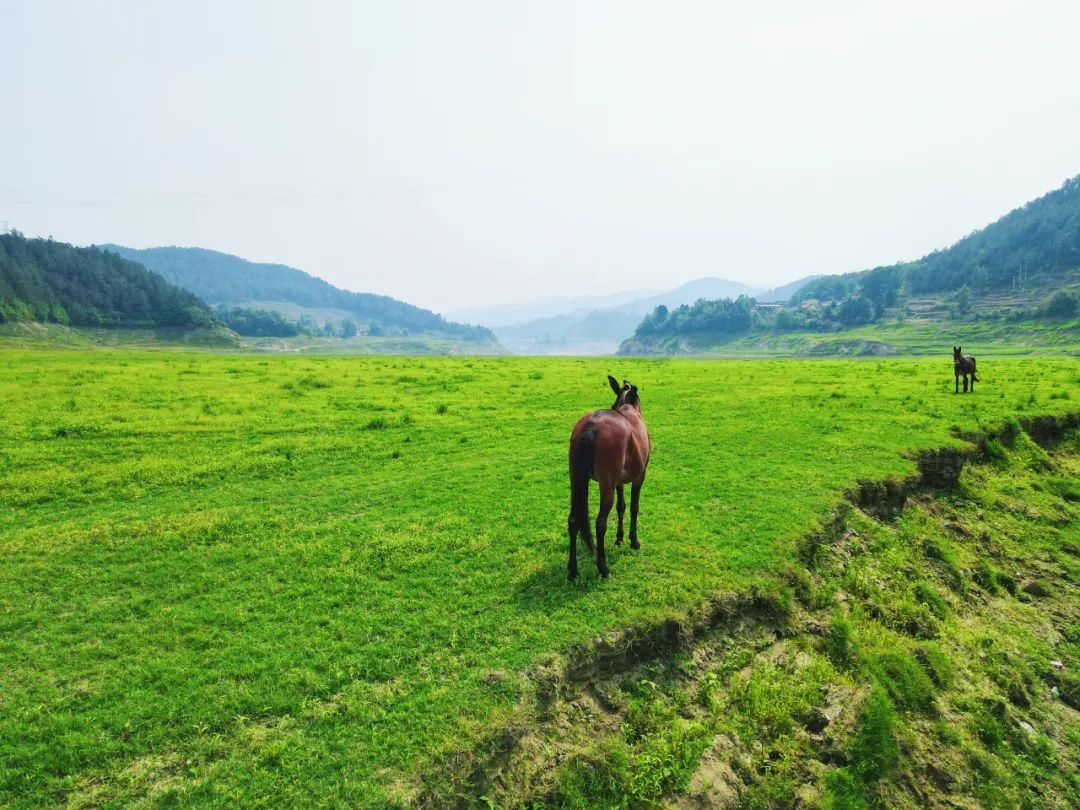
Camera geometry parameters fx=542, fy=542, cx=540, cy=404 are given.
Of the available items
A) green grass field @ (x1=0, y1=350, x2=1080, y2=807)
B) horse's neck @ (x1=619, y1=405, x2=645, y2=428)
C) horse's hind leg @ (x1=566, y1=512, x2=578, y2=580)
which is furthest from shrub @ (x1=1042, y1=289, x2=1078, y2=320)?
horse's hind leg @ (x1=566, y1=512, x2=578, y2=580)

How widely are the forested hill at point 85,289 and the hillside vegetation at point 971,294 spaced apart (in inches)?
6087

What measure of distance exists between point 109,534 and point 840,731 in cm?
1382

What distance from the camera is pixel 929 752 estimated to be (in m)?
8.23

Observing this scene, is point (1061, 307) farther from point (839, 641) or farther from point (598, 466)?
point (598, 466)

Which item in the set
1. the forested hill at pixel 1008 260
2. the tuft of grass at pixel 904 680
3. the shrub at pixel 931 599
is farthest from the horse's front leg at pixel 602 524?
the forested hill at pixel 1008 260

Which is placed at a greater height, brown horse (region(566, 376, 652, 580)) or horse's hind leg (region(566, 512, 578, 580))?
brown horse (region(566, 376, 652, 580))

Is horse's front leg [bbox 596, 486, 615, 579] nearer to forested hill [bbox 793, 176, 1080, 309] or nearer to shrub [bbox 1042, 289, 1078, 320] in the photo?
shrub [bbox 1042, 289, 1078, 320]

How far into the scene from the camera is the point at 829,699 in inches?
339

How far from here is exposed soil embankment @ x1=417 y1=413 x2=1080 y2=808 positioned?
6.79 meters

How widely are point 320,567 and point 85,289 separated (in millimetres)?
159398

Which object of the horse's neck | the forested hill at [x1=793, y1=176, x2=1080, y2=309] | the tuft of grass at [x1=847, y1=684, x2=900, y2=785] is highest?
the forested hill at [x1=793, y1=176, x2=1080, y2=309]

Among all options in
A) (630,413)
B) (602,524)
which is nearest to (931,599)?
(630,413)

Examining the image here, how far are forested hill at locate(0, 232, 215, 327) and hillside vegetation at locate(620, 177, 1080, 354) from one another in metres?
155

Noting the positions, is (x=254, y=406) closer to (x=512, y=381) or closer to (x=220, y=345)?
(x=512, y=381)
